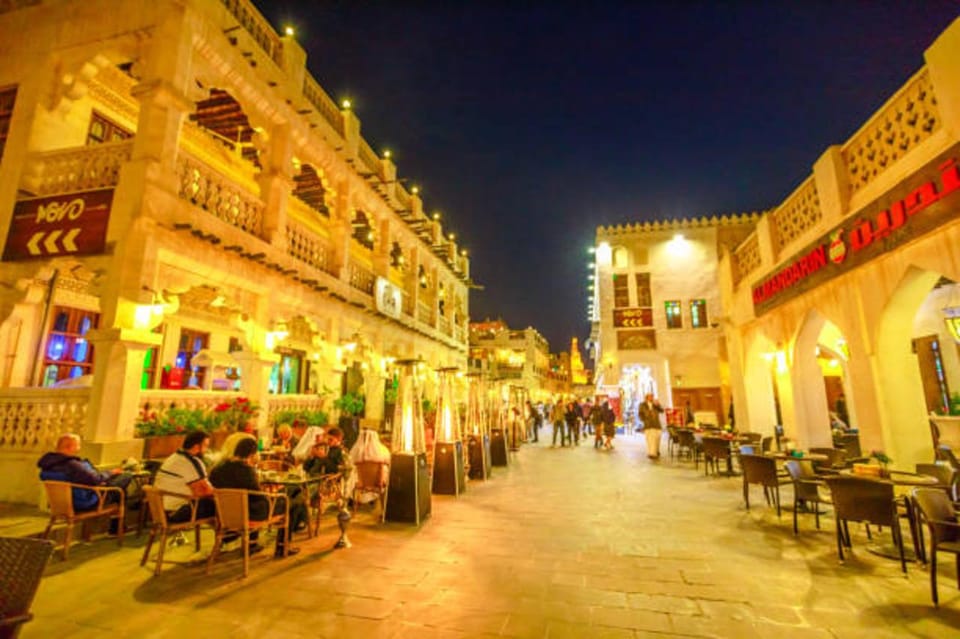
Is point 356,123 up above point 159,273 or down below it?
above

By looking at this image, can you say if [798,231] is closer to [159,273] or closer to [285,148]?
[285,148]

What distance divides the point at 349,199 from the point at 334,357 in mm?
5378

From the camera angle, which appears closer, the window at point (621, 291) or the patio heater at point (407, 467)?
the patio heater at point (407, 467)

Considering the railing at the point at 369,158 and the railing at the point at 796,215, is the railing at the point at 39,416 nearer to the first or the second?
the railing at the point at 369,158

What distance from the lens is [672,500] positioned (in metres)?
7.55

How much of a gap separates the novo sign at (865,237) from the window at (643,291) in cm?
1395

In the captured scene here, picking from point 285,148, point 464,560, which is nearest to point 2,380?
point 285,148

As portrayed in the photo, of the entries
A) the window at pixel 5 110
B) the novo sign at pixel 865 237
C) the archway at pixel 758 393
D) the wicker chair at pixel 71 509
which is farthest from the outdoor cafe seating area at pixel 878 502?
the window at pixel 5 110

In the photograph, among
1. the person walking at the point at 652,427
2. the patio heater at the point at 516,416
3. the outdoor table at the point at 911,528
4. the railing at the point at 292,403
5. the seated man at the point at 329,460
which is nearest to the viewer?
the outdoor table at the point at 911,528

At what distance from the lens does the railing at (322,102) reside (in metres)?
12.6

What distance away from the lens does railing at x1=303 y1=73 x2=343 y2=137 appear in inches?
495

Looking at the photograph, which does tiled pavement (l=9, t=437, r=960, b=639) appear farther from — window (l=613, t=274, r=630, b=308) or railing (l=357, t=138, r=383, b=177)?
window (l=613, t=274, r=630, b=308)

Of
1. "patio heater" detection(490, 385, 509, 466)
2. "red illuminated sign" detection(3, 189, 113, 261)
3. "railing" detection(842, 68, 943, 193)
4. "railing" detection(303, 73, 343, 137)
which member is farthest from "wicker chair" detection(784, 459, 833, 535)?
"railing" detection(303, 73, 343, 137)

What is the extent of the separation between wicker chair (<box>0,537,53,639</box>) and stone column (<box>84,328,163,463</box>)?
17.8 feet
